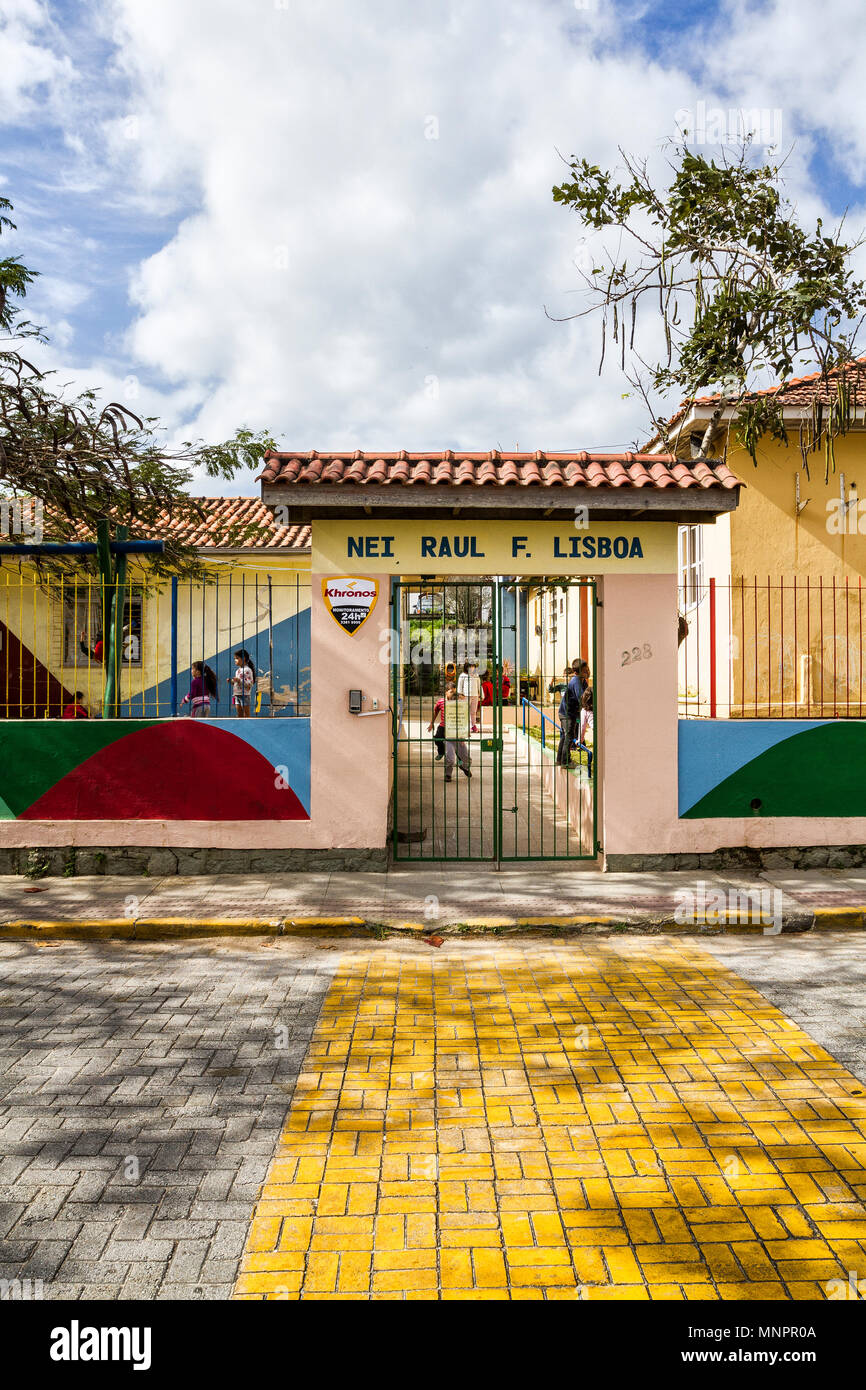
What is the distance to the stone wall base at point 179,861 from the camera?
27.8 ft

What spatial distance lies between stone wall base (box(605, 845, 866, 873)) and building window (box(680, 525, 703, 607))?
20.7 ft

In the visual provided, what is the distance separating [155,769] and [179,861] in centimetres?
91

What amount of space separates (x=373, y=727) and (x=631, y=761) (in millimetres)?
2478

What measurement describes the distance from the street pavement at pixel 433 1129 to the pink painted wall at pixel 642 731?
2377 millimetres

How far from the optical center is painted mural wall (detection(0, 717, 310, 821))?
27.8 feet

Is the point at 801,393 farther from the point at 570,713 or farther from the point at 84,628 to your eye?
the point at 84,628

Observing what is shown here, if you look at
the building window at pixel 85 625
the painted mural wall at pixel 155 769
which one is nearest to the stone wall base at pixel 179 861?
the painted mural wall at pixel 155 769

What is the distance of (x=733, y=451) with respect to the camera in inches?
542

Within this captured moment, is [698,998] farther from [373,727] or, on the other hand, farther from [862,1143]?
[373,727]

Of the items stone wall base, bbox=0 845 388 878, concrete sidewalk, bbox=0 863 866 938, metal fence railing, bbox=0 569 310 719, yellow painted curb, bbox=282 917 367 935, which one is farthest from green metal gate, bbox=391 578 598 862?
yellow painted curb, bbox=282 917 367 935

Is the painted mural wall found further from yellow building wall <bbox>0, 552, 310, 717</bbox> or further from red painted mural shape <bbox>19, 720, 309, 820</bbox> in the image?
yellow building wall <bbox>0, 552, 310, 717</bbox>
